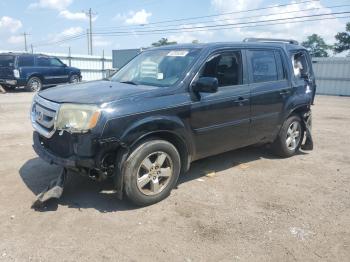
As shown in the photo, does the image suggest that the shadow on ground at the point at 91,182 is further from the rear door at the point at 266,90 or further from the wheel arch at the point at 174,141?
the rear door at the point at 266,90

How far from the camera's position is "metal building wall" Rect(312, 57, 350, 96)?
23.8m

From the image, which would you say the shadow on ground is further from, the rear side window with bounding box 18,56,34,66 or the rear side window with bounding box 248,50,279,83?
the rear side window with bounding box 18,56,34,66

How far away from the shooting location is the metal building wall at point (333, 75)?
23.8 metres

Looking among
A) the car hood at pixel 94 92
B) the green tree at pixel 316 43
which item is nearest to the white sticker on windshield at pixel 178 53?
the car hood at pixel 94 92

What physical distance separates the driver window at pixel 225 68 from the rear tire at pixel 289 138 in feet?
5.08

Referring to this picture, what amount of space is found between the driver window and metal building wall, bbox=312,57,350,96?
21.1m

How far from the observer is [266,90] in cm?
580

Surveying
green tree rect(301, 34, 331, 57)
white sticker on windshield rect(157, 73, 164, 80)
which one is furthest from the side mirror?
green tree rect(301, 34, 331, 57)

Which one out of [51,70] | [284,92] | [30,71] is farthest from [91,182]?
[51,70]

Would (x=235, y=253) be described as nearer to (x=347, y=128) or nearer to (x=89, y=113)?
(x=89, y=113)

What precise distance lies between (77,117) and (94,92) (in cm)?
53

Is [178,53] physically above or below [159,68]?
above

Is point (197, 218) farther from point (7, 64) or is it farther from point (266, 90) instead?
point (7, 64)

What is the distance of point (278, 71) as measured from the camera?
6.18 m
